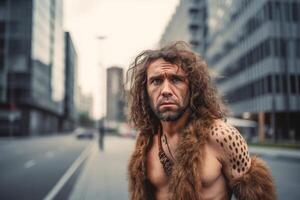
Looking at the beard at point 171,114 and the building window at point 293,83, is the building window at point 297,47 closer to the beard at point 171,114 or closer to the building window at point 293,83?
the building window at point 293,83

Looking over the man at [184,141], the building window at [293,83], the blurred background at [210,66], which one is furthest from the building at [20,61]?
the man at [184,141]

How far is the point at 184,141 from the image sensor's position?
2074 mm

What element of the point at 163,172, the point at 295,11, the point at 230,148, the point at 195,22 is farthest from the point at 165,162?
the point at 195,22

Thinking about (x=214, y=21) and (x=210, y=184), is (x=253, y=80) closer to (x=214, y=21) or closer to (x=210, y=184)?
(x=214, y=21)

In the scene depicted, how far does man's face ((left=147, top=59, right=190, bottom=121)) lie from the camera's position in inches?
83.2

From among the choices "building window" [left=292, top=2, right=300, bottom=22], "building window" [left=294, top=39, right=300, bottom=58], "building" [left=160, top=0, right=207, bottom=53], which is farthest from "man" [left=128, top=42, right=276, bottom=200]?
"building" [left=160, top=0, right=207, bottom=53]

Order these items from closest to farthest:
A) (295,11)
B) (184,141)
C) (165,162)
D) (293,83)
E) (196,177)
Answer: (196,177)
(184,141)
(165,162)
(293,83)
(295,11)

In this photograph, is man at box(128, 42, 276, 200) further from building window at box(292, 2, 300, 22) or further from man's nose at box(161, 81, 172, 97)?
building window at box(292, 2, 300, 22)

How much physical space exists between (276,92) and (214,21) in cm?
2543

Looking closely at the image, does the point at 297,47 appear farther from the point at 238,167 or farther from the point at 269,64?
the point at 238,167

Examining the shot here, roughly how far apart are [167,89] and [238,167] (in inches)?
21.7

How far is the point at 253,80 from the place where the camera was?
147 ft

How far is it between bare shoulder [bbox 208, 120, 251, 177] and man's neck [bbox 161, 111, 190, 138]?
0.67ft

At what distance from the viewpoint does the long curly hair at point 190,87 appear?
2221 mm
